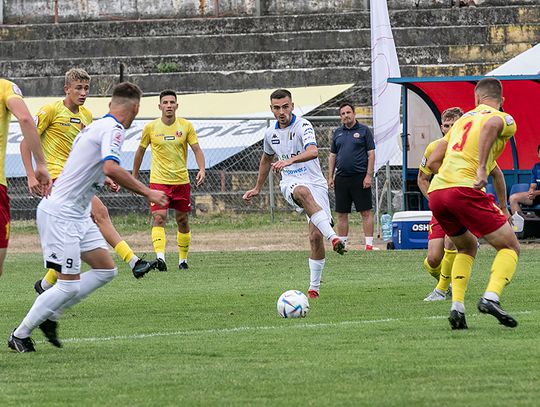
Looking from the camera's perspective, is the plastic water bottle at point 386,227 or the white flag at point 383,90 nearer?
the white flag at point 383,90

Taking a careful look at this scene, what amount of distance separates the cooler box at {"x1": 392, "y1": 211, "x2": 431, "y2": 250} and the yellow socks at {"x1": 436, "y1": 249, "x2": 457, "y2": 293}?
8289 millimetres

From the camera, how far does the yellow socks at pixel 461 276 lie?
33.8 ft

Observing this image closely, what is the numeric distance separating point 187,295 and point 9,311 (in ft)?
7.40

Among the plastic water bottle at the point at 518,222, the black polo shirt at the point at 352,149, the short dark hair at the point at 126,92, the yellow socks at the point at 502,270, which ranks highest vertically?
the short dark hair at the point at 126,92

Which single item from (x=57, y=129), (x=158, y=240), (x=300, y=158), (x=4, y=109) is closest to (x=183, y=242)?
(x=158, y=240)

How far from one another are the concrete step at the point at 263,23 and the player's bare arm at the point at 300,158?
62.1 ft

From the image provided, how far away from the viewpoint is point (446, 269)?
13.0 metres

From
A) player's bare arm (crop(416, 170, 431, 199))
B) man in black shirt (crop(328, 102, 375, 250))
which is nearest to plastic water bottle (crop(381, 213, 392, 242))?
man in black shirt (crop(328, 102, 375, 250))

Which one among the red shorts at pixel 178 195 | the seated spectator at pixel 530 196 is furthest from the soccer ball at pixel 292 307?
the seated spectator at pixel 530 196

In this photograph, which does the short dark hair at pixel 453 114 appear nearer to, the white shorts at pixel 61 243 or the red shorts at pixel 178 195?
the white shorts at pixel 61 243

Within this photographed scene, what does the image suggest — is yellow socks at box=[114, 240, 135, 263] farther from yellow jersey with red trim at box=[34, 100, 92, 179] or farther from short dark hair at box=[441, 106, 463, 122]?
short dark hair at box=[441, 106, 463, 122]

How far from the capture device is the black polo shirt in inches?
836

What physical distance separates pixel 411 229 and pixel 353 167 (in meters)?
1.41

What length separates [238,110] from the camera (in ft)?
94.5
